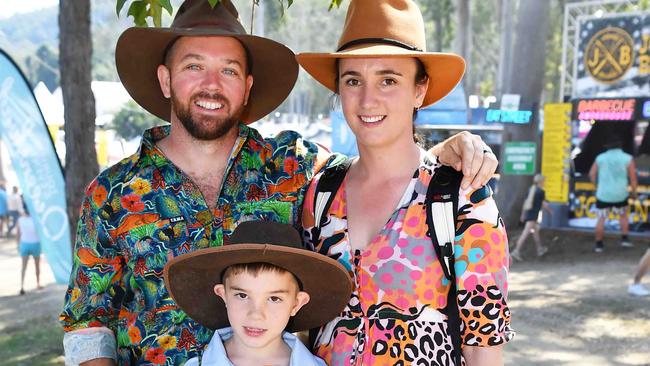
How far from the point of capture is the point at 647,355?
770cm

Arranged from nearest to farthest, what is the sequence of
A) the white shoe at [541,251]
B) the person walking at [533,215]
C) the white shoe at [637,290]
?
1. the white shoe at [637,290]
2. the person walking at [533,215]
3. the white shoe at [541,251]

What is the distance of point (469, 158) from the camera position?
230 cm

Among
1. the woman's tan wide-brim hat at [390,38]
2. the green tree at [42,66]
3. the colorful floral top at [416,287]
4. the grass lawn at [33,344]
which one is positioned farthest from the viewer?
the green tree at [42,66]

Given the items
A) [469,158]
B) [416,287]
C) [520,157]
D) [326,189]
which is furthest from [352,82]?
[520,157]

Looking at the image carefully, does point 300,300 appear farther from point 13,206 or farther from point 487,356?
point 13,206

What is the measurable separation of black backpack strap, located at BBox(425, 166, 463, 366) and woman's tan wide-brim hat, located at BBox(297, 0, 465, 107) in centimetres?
47

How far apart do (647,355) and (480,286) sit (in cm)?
638

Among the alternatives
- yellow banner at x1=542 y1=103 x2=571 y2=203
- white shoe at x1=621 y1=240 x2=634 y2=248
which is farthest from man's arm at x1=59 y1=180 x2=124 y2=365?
yellow banner at x1=542 y1=103 x2=571 y2=203

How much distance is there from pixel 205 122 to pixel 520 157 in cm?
1383

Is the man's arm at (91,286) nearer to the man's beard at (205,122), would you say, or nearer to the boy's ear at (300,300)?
the man's beard at (205,122)

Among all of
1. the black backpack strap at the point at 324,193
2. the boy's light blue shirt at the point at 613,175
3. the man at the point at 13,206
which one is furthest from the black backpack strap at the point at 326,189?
the man at the point at 13,206

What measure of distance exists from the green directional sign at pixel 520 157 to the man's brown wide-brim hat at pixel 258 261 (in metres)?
13.9

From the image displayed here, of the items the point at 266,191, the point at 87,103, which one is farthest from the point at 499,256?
the point at 87,103

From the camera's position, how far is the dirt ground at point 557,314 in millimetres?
7934
